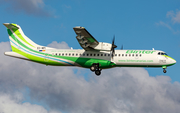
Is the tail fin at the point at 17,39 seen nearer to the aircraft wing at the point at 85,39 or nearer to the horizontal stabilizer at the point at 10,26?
the horizontal stabilizer at the point at 10,26

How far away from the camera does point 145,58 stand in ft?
110

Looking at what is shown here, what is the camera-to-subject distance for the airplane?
3334cm

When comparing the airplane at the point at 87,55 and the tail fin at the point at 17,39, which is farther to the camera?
the tail fin at the point at 17,39

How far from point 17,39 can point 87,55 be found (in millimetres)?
10320

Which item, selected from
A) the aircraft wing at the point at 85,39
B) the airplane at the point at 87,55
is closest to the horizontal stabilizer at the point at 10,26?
the airplane at the point at 87,55

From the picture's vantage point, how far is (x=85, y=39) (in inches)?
1286

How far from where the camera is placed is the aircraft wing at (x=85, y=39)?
101 feet

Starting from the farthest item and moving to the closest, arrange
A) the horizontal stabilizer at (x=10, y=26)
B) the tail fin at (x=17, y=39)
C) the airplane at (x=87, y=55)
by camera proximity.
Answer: the tail fin at (x=17, y=39), the horizontal stabilizer at (x=10, y=26), the airplane at (x=87, y=55)

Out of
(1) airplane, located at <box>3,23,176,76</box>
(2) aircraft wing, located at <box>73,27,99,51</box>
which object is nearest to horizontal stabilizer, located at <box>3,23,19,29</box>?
(1) airplane, located at <box>3,23,176,76</box>

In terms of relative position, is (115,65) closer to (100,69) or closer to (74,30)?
(100,69)

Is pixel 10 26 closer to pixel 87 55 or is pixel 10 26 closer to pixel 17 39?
pixel 17 39

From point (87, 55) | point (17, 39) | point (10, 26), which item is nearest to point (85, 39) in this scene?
point (87, 55)

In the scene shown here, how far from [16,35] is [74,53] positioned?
8.84 metres

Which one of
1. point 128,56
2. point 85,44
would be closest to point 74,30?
point 85,44
